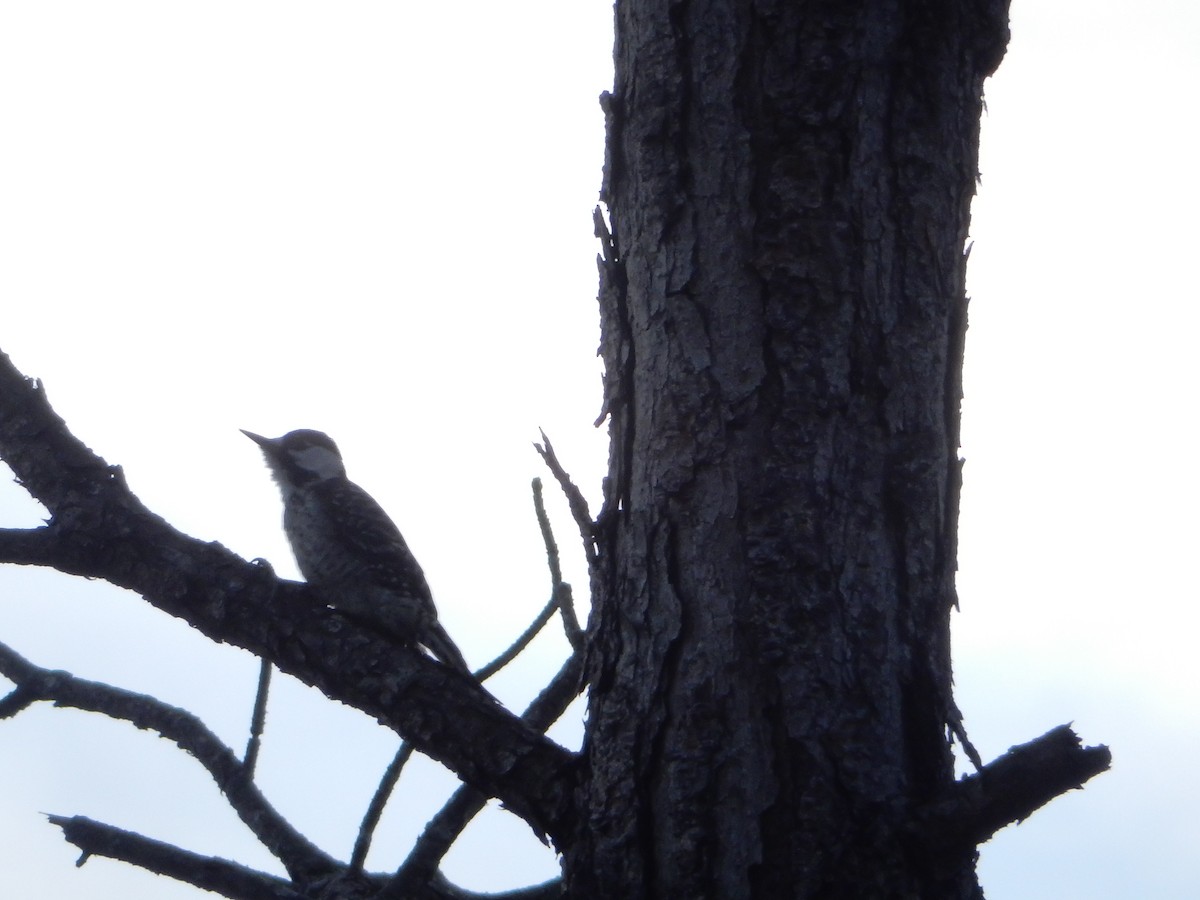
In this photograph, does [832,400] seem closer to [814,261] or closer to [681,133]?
[814,261]

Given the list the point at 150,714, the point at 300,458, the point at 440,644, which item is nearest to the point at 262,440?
the point at 300,458

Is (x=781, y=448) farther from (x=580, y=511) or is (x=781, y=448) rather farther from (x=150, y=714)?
(x=150, y=714)

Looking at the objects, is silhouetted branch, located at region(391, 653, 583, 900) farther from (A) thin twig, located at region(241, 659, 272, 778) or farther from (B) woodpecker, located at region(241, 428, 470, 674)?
(B) woodpecker, located at region(241, 428, 470, 674)

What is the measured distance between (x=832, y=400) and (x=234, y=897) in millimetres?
1496

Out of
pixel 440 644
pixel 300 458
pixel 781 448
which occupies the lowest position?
pixel 781 448

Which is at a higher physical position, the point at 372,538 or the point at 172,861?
the point at 372,538

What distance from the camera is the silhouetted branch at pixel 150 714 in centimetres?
289

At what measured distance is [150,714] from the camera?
3.05 meters

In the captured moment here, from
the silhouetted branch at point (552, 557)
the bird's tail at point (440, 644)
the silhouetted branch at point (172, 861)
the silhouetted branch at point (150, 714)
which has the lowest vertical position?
the silhouetted branch at point (172, 861)

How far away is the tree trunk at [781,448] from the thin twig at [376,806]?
615mm

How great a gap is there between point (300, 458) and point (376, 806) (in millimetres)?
3547

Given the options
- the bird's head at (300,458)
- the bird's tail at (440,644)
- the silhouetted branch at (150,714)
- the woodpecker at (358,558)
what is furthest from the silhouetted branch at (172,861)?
the bird's head at (300,458)

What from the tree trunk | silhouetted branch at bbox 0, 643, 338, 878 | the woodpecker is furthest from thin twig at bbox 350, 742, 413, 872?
the woodpecker

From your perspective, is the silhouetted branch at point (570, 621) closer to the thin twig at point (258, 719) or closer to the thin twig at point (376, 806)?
the thin twig at point (376, 806)
